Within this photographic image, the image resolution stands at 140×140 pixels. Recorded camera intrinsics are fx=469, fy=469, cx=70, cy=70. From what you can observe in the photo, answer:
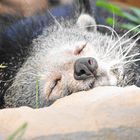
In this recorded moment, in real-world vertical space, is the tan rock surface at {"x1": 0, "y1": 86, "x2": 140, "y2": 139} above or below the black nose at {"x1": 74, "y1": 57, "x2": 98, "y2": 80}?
below

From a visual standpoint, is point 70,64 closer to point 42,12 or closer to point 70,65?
point 70,65

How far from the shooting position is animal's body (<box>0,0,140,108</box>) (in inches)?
78.1

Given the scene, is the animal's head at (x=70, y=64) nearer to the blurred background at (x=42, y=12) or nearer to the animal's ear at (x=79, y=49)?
the animal's ear at (x=79, y=49)

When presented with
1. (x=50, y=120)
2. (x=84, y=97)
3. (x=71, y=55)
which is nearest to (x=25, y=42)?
(x=71, y=55)

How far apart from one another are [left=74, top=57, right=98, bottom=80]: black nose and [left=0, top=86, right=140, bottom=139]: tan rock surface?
45 cm

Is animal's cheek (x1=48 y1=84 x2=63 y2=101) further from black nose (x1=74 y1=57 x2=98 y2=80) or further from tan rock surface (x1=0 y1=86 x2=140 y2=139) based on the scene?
tan rock surface (x1=0 y1=86 x2=140 y2=139)

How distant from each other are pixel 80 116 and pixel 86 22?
1.39 meters

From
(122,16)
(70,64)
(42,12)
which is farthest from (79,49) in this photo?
(122,16)

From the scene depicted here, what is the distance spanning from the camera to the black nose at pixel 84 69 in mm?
1941

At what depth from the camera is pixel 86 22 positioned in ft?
8.84

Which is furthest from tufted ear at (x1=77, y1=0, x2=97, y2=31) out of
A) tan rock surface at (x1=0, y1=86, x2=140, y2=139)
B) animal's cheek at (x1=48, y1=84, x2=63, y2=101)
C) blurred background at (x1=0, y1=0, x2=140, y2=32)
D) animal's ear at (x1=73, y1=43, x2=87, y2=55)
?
tan rock surface at (x1=0, y1=86, x2=140, y2=139)

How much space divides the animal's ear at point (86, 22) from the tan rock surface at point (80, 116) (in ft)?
4.02

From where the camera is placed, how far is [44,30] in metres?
2.64

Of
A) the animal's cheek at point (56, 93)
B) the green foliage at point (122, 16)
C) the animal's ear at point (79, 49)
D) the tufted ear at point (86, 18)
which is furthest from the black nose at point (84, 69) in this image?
the green foliage at point (122, 16)
